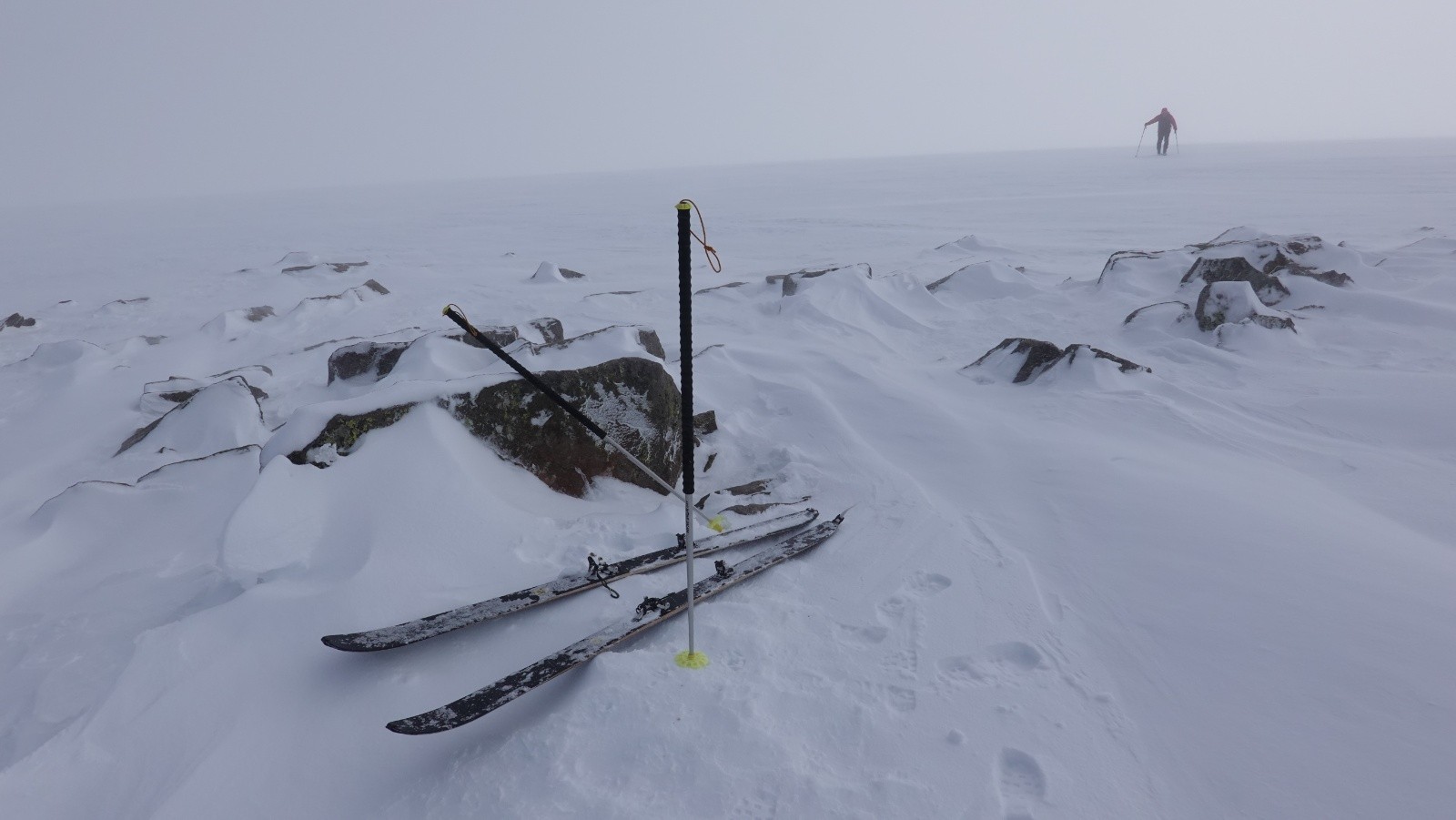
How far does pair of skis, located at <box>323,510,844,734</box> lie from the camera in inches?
97.0

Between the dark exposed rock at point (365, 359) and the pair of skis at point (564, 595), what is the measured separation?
15.2 ft

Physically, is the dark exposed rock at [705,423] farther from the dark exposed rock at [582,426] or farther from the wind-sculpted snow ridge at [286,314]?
the wind-sculpted snow ridge at [286,314]

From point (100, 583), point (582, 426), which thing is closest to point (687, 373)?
point (582, 426)

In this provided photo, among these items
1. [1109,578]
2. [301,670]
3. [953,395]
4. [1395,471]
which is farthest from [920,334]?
[301,670]

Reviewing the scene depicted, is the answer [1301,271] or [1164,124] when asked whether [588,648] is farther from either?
[1164,124]

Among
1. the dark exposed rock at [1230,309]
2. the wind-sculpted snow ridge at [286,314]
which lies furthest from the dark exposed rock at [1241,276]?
the wind-sculpted snow ridge at [286,314]

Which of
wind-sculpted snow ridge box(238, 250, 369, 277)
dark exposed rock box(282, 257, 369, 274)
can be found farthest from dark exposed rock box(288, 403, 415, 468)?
dark exposed rock box(282, 257, 369, 274)

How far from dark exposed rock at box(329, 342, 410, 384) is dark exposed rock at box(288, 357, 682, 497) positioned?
10.4ft

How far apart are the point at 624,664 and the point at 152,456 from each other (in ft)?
17.9

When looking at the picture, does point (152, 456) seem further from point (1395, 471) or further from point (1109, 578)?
point (1395, 471)

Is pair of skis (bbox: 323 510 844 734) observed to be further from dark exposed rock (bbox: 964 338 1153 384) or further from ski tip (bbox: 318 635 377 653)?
dark exposed rock (bbox: 964 338 1153 384)

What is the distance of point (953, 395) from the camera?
6430 millimetres

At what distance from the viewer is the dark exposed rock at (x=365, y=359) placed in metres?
7.00

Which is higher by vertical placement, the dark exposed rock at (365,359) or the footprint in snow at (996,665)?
the dark exposed rock at (365,359)
